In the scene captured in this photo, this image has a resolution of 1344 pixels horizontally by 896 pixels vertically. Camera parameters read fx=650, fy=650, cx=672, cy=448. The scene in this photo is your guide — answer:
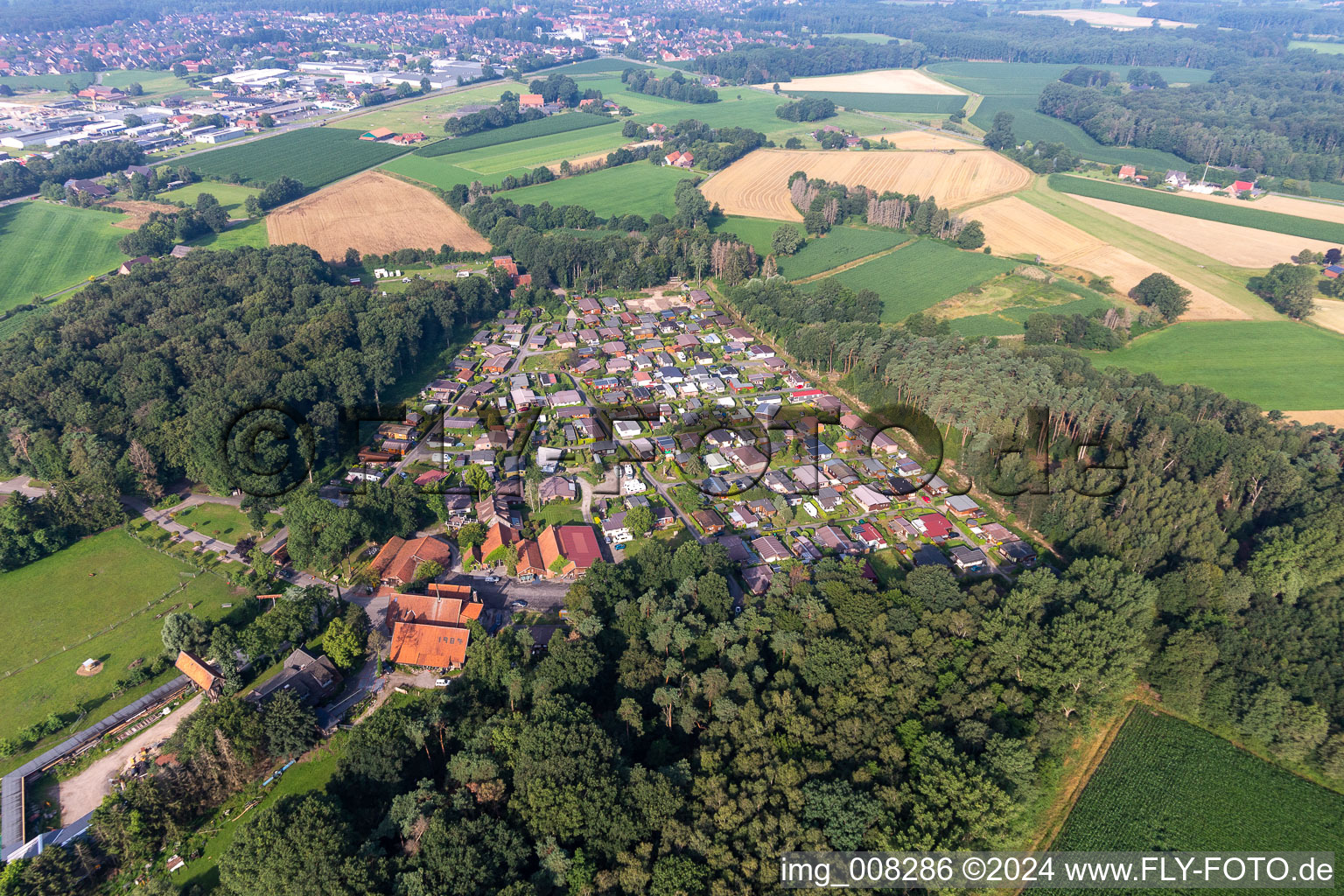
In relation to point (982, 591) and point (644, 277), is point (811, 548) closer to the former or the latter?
point (982, 591)

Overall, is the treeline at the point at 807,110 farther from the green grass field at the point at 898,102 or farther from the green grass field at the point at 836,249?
the green grass field at the point at 836,249

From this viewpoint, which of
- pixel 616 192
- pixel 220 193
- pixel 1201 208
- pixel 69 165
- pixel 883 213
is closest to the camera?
pixel 883 213

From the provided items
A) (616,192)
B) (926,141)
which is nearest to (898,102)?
(926,141)

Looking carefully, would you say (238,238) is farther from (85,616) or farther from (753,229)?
(753,229)

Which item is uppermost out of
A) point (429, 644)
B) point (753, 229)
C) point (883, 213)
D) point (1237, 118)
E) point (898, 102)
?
point (898, 102)

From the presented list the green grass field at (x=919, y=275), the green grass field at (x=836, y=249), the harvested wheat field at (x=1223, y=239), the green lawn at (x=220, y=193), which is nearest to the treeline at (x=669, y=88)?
the green grass field at (x=836, y=249)

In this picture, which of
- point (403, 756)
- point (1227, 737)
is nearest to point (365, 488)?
point (403, 756)
